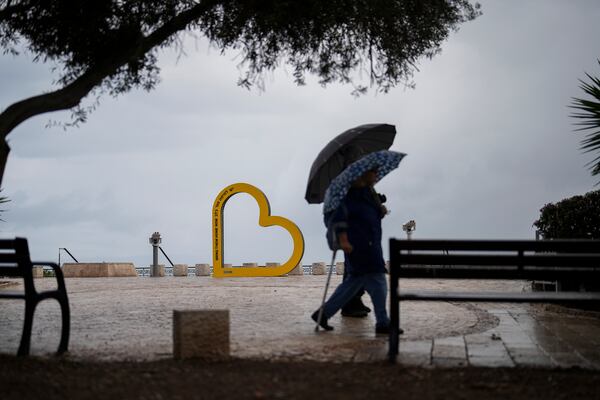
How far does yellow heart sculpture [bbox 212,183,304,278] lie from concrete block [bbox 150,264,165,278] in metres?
5.11

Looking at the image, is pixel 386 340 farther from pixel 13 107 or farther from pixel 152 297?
pixel 152 297

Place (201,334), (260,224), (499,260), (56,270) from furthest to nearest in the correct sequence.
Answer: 1. (260,224)
2. (56,270)
3. (499,260)
4. (201,334)

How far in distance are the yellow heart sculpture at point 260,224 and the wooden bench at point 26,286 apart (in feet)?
55.1

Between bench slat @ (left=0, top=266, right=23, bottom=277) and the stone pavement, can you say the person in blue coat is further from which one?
bench slat @ (left=0, top=266, right=23, bottom=277)

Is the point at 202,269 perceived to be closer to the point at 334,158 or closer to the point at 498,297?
the point at 334,158

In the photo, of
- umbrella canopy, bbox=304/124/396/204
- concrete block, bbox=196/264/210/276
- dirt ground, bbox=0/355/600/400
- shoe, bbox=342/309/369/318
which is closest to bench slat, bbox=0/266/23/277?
dirt ground, bbox=0/355/600/400

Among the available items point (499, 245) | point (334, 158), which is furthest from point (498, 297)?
point (334, 158)

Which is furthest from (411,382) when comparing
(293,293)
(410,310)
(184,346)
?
(293,293)

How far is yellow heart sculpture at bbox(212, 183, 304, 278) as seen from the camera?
24125 millimetres

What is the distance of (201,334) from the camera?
6.48 meters

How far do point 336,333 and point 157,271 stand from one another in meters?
22.8

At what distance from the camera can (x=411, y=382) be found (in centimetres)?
549

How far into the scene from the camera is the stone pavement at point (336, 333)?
6816mm

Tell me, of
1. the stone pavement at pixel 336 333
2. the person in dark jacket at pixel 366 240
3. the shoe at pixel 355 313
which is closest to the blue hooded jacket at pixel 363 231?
the person in dark jacket at pixel 366 240
